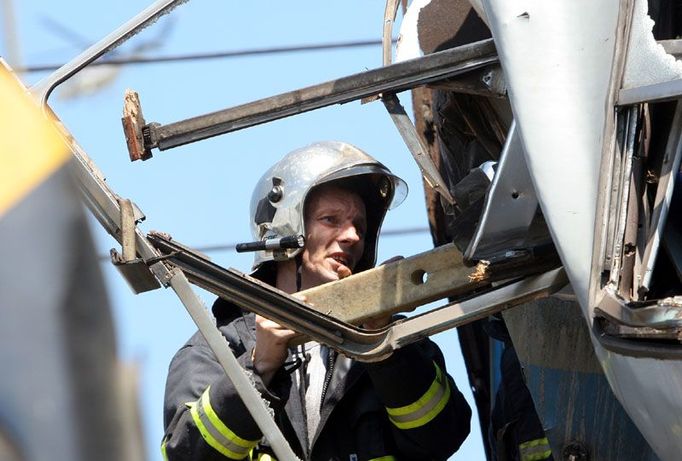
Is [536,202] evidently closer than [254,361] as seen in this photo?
Yes

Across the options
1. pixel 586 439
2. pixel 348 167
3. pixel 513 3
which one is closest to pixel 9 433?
pixel 513 3

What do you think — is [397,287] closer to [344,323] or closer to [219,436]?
[344,323]

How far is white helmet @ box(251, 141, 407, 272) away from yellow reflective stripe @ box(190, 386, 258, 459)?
73cm

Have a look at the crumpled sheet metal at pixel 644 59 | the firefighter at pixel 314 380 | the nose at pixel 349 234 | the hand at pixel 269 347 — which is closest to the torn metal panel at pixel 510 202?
the crumpled sheet metal at pixel 644 59

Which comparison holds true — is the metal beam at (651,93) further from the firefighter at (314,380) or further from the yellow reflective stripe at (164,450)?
the yellow reflective stripe at (164,450)

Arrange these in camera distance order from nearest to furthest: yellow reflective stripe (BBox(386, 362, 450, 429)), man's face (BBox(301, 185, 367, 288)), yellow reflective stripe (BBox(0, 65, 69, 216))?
yellow reflective stripe (BBox(0, 65, 69, 216)) → yellow reflective stripe (BBox(386, 362, 450, 429)) → man's face (BBox(301, 185, 367, 288))

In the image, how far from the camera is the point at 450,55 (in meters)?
3.38

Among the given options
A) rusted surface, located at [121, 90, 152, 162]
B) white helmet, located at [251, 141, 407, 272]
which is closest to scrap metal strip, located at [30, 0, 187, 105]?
rusted surface, located at [121, 90, 152, 162]

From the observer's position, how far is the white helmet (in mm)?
4445

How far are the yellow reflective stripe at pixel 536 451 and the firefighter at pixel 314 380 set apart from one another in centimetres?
25

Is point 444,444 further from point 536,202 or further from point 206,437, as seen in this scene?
point 536,202

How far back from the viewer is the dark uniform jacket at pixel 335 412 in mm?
3799

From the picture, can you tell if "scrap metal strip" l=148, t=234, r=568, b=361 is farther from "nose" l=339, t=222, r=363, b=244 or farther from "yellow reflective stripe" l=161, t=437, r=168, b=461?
"nose" l=339, t=222, r=363, b=244

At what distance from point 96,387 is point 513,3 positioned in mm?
2361
